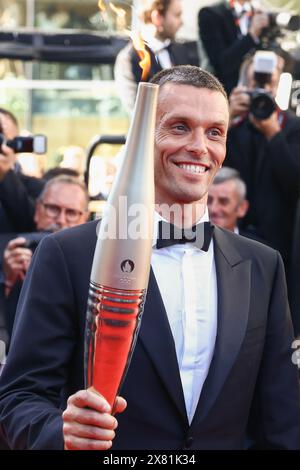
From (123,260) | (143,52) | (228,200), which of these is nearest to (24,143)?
(228,200)

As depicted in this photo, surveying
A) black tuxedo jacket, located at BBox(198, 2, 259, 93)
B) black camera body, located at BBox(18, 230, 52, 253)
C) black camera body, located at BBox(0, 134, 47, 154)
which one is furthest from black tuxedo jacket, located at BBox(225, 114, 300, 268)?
black camera body, located at BBox(18, 230, 52, 253)

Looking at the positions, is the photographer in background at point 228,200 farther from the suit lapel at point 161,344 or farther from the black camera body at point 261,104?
the suit lapel at point 161,344

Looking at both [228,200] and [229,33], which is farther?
[229,33]

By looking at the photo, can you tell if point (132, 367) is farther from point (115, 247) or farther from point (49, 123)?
point (49, 123)

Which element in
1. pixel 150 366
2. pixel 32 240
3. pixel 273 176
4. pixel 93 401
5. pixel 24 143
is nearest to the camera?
pixel 93 401

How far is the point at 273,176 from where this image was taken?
5395 millimetres

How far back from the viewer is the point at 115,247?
191 cm

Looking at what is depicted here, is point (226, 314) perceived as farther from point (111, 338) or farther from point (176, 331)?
point (111, 338)

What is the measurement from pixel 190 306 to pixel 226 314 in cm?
10

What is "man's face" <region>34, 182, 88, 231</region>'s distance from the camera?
5.12 m

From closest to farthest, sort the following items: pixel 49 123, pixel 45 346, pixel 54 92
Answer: pixel 45 346, pixel 54 92, pixel 49 123

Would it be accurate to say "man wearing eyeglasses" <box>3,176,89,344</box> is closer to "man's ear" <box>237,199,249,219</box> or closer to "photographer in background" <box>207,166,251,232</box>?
"photographer in background" <box>207,166,251,232</box>
